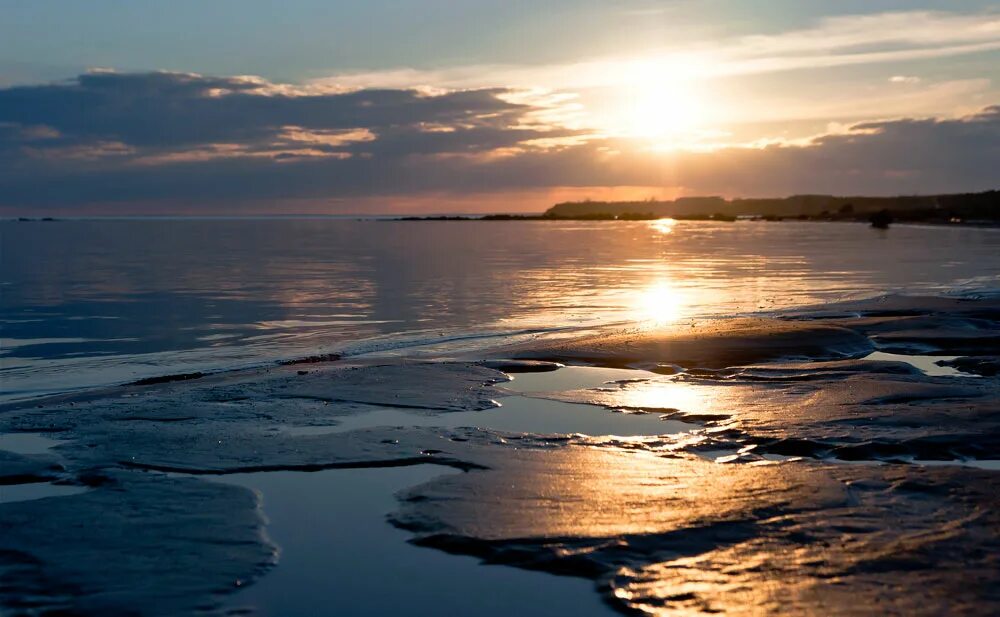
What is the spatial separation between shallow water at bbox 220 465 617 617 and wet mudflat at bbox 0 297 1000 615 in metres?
0.03

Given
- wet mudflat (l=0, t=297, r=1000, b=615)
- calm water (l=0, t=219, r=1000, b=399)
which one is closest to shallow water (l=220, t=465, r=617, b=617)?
wet mudflat (l=0, t=297, r=1000, b=615)

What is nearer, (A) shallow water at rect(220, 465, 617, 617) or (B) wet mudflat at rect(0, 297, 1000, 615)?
(A) shallow water at rect(220, 465, 617, 617)

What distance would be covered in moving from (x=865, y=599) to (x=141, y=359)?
16566 millimetres

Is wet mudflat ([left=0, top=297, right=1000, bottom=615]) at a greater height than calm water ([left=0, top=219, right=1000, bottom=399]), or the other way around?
calm water ([left=0, top=219, right=1000, bottom=399])

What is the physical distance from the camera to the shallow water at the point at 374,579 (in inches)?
271

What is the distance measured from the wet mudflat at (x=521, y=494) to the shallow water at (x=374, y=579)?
0.10 feet

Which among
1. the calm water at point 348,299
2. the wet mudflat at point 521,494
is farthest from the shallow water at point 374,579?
the calm water at point 348,299

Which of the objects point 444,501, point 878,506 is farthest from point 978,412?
point 444,501

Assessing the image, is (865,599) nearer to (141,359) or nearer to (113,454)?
(113,454)

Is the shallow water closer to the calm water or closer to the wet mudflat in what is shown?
the wet mudflat

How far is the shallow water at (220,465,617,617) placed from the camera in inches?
271

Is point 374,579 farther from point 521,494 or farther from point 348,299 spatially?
point 348,299

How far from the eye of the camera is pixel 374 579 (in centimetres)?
738

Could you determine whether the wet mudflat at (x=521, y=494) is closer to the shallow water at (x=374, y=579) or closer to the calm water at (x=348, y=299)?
the shallow water at (x=374, y=579)
